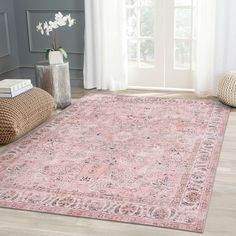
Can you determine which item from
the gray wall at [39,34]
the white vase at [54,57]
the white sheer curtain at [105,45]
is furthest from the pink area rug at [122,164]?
the gray wall at [39,34]

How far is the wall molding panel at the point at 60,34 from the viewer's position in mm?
4923

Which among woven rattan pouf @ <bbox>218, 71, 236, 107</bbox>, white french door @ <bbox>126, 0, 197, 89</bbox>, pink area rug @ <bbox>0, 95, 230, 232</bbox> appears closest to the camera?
pink area rug @ <bbox>0, 95, 230, 232</bbox>

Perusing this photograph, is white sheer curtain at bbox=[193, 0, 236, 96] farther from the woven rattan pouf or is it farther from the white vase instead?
the white vase

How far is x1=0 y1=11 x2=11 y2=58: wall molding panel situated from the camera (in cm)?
494

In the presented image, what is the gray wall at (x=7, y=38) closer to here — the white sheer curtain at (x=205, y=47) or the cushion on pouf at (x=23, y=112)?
the cushion on pouf at (x=23, y=112)

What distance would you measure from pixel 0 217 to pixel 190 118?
195cm

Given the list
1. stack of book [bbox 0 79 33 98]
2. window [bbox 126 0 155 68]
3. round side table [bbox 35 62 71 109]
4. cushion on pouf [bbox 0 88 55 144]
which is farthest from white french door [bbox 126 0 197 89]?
stack of book [bbox 0 79 33 98]

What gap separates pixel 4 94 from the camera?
348 centimetres

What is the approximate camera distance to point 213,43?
14.3 feet

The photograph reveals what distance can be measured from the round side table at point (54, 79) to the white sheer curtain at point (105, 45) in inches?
28.3

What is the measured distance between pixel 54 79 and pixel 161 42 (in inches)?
50.8

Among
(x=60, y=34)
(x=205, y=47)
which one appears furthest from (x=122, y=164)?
(x=60, y=34)

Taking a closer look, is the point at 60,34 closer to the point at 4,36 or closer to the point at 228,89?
the point at 4,36

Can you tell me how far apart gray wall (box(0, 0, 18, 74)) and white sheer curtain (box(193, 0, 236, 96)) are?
2124mm
